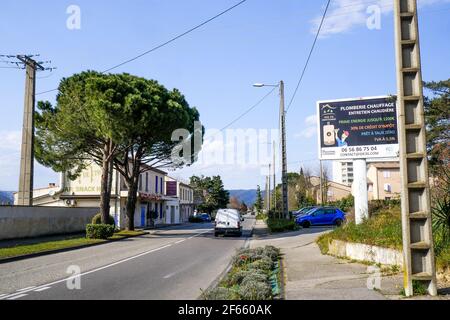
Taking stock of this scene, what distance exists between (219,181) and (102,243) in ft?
277

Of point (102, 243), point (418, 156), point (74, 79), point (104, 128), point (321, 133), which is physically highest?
point (74, 79)

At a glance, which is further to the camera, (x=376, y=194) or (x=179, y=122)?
(x=376, y=194)

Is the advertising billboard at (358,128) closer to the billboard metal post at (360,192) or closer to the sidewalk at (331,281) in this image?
the billboard metal post at (360,192)

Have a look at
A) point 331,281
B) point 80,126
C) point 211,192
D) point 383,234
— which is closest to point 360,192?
point 383,234

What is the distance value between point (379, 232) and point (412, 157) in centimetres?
489

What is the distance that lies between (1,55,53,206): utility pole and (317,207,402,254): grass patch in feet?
60.9

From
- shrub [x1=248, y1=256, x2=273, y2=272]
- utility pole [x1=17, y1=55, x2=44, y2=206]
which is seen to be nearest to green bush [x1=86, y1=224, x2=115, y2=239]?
utility pole [x1=17, y1=55, x2=44, y2=206]

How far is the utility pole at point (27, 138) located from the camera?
84.7 feet

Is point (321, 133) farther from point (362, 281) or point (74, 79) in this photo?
point (74, 79)

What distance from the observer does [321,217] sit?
33438mm

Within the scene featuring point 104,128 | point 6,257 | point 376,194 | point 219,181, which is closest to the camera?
point 6,257
